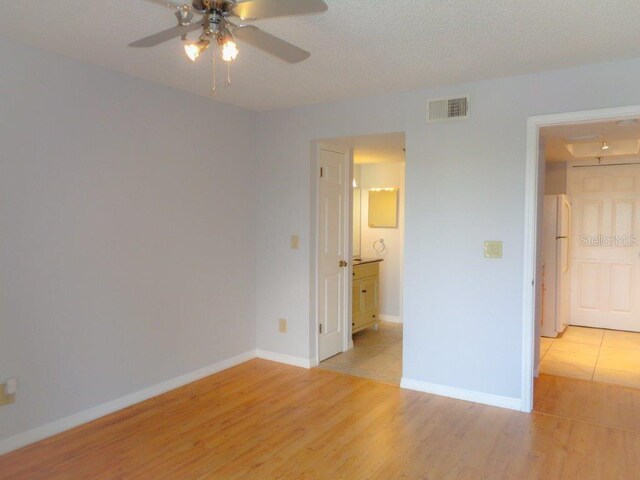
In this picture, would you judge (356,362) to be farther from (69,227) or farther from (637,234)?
(637,234)

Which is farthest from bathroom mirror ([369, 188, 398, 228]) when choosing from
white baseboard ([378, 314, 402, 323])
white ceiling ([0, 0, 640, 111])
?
white ceiling ([0, 0, 640, 111])

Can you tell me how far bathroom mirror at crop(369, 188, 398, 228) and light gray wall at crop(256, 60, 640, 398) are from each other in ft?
6.95

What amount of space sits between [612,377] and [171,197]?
3.95 meters

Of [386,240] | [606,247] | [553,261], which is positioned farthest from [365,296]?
[606,247]

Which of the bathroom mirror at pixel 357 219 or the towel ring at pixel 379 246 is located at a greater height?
the bathroom mirror at pixel 357 219

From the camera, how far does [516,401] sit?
3285 mm

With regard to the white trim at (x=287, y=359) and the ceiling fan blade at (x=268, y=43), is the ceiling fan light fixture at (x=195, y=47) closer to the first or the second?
the ceiling fan blade at (x=268, y=43)

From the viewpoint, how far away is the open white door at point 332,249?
4328 millimetres

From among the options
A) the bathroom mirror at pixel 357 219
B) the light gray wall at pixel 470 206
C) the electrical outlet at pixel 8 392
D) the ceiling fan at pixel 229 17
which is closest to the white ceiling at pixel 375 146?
the light gray wall at pixel 470 206

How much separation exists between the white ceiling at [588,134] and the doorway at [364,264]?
1.28 m

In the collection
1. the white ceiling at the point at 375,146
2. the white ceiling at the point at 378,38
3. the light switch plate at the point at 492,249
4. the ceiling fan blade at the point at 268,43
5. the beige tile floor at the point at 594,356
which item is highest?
the white ceiling at the point at 378,38

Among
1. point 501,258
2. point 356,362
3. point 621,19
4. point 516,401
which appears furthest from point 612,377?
point 621,19

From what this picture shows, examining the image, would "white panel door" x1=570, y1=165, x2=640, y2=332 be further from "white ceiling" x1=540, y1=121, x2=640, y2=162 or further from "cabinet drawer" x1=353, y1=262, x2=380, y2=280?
"cabinet drawer" x1=353, y1=262, x2=380, y2=280

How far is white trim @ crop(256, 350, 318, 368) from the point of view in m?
4.24
